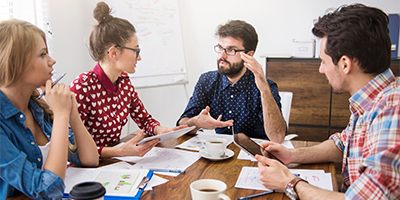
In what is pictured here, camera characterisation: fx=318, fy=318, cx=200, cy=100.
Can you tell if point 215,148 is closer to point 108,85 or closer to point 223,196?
point 223,196

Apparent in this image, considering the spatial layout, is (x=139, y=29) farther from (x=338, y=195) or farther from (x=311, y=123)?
(x=338, y=195)

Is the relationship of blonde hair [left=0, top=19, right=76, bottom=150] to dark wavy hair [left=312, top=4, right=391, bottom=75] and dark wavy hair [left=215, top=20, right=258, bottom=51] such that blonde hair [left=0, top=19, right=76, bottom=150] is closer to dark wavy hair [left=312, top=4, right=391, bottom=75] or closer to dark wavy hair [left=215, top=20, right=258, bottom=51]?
dark wavy hair [left=312, top=4, right=391, bottom=75]

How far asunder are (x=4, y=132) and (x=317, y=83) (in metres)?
2.67

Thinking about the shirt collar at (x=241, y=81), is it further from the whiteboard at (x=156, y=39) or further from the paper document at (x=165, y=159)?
the whiteboard at (x=156, y=39)

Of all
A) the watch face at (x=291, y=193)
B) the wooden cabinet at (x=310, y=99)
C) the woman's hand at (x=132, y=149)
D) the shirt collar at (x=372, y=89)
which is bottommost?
the wooden cabinet at (x=310, y=99)

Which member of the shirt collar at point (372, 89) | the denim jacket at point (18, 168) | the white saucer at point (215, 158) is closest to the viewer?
the denim jacket at point (18, 168)

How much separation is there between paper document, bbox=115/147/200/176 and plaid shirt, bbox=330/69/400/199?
25.3 inches

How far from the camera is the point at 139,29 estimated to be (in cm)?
326

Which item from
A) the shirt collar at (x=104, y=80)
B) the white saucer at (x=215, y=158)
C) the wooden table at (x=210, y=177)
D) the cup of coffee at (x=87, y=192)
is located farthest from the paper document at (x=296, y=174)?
the shirt collar at (x=104, y=80)

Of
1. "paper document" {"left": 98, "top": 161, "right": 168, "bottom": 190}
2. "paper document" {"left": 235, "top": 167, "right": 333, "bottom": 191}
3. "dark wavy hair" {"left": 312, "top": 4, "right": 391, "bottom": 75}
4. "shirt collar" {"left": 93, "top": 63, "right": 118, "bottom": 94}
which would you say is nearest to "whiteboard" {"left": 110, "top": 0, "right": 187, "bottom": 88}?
"shirt collar" {"left": 93, "top": 63, "right": 118, "bottom": 94}

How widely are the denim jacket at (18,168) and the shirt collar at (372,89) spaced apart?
3.42ft

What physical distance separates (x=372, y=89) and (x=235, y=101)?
1.14 meters

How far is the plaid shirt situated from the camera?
0.88 m

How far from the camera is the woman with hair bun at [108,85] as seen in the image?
1734 mm
